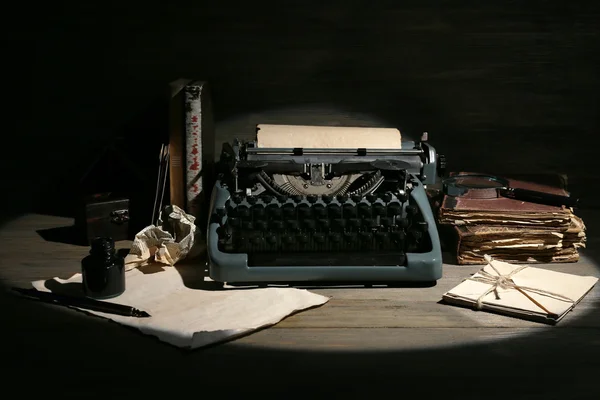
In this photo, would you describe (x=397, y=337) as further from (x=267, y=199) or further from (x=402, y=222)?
(x=267, y=199)

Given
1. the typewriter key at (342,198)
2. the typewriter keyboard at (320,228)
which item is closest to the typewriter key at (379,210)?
the typewriter keyboard at (320,228)

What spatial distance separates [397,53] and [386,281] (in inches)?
39.5

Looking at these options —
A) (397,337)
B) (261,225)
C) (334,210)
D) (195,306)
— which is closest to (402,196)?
(334,210)

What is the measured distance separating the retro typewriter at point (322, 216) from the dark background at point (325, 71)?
15.4 inches

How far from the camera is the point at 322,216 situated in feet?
8.02

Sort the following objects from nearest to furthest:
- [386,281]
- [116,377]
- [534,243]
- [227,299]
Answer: [116,377]
[227,299]
[386,281]
[534,243]

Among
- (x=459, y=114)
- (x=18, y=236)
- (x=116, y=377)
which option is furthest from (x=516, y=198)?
(x=18, y=236)

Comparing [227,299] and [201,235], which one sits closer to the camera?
[227,299]

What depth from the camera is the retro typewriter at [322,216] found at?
7.72 feet

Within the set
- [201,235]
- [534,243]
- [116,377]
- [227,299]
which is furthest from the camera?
[201,235]

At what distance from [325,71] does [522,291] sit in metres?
1.18

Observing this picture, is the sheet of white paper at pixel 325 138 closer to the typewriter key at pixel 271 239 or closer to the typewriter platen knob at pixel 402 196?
the typewriter platen knob at pixel 402 196

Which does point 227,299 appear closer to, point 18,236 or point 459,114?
point 18,236

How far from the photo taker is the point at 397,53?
298 centimetres
